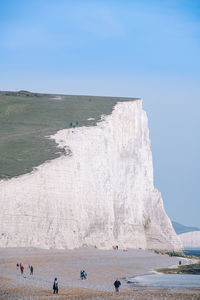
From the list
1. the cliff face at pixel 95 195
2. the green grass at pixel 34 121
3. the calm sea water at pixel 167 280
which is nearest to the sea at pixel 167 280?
the calm sea water at pixel 167 280

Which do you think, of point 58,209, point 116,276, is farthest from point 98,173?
point 116,276

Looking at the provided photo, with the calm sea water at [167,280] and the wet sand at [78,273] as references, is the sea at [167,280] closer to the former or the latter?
the calm sea water at [167,280]

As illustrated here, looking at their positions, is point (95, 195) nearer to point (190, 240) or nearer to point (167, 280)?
point (167, 280)

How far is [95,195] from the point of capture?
59250 mm

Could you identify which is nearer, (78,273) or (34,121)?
(78,273)

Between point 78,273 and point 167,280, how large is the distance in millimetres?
5422

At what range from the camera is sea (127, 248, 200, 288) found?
3225 cm

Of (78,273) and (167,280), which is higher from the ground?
(78,273)

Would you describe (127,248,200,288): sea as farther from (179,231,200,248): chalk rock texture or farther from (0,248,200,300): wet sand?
(179,231,200,248): chalk rock texture

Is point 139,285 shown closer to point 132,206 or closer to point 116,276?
point 116,276

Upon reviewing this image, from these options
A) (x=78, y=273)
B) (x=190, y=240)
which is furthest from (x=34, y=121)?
(x=190, y=240)

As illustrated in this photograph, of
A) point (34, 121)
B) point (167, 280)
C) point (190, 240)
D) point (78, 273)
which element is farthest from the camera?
point (190, 240)

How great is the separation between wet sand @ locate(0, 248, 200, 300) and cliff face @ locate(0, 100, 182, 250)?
2446 millimetres

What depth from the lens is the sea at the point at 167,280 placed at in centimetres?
3225
